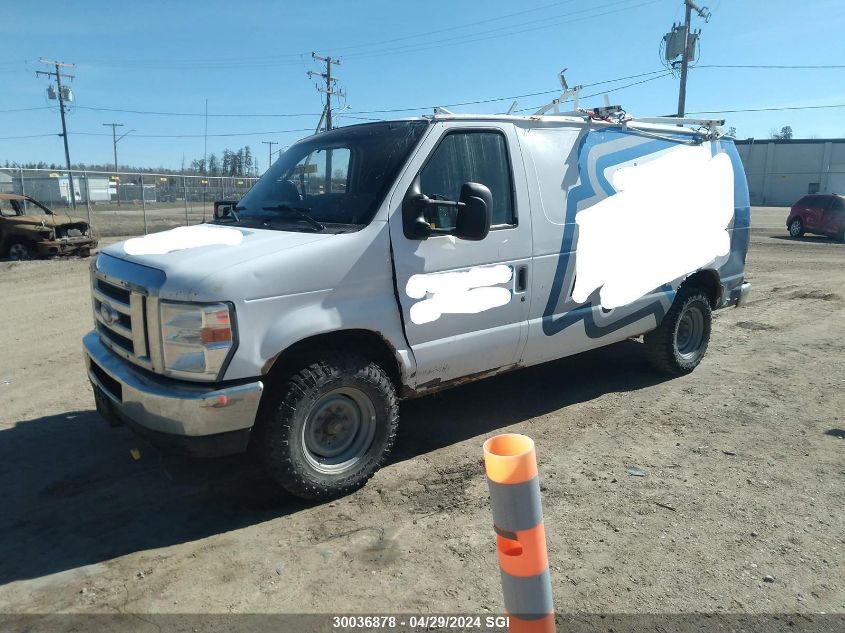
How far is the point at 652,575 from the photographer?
3148 millimetres

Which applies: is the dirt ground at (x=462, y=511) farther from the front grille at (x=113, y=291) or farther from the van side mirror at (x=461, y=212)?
the van side mirror at (x=461, y=212)

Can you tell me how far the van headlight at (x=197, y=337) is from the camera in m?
3.27

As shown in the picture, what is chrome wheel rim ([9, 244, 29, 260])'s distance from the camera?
15180 mm

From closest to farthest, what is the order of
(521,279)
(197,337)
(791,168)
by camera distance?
(197,337)
(521,279)
(791,168)

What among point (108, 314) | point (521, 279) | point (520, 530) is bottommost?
point (520, 530)

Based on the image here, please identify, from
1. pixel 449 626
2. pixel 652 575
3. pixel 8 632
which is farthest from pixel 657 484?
pixel 8 632

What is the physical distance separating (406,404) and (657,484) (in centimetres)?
239

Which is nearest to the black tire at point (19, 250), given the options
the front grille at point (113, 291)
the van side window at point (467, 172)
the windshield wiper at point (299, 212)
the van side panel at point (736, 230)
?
the front grille at point (113, 291)

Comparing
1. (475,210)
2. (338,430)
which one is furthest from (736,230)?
(338,430)

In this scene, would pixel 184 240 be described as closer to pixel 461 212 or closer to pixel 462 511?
pixel 461 212

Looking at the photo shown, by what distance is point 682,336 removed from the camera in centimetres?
651

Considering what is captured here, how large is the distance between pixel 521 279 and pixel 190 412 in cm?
246

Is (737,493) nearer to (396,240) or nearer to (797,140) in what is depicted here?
(396,240)

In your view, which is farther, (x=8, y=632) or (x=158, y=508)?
(x=158, y=508)
